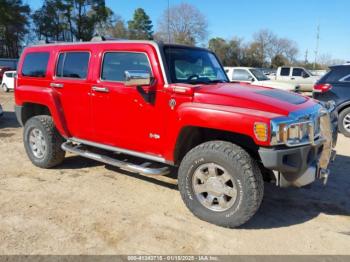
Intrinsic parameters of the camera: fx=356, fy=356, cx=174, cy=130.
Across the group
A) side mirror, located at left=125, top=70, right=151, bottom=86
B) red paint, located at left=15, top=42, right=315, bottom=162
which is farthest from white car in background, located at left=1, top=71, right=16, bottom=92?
side mirror, located at left=125, top=70, right=151, bottom=86

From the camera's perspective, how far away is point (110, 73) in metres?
4.73

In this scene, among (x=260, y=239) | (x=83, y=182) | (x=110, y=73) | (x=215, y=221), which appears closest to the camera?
(x=260, y=239)

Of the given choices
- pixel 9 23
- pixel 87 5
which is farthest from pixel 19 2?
pixel 87 5

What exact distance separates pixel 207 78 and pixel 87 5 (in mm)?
48603

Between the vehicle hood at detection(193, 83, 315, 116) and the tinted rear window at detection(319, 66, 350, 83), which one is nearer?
the vehicle hood at detection(193, 83, 315, 116)

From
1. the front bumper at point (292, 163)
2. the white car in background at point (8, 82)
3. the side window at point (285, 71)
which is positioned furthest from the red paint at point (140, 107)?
the side window at point (285, 71)

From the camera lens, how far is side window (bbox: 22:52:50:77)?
18.4ft

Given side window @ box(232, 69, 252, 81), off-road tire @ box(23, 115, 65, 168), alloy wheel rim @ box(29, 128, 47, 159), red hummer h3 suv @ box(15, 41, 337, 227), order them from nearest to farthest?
red hummer h3 suv @ box(15, 41, 337, 227) < off-road tire @ box(23, 115, 65, 168) < alloy wheel rim @ box(29, 128, 47, 159) < side window @ box(232, 69, 252, 81)

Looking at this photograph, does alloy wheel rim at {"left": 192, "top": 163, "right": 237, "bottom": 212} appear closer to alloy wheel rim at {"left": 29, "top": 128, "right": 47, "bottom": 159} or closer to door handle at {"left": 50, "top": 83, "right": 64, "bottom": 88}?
door handle at {"left": 50, "top": 83, "right": 64, "bottom": 88}

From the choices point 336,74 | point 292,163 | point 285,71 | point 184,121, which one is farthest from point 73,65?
point 285,71

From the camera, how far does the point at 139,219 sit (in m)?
4.00

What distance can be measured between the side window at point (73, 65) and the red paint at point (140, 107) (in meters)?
0.09

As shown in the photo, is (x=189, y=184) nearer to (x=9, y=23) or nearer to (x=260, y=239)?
(x=260, y=239)

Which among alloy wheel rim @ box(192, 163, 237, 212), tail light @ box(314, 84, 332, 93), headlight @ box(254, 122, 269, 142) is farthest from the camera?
tail light @ box(314, 84, 332, 93)
